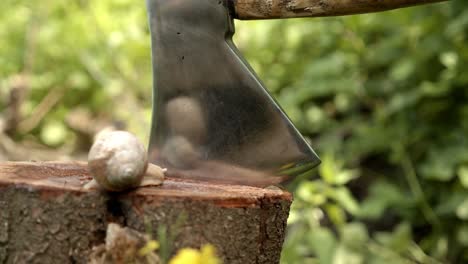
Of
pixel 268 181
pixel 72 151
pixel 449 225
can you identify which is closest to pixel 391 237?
pixel 449 225

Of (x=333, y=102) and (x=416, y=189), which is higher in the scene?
(x=333, y=102)

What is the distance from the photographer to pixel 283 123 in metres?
1.69

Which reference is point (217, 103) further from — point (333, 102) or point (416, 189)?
point (333, 102)

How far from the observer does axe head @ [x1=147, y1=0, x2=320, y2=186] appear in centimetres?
170

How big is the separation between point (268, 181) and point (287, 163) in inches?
2.5

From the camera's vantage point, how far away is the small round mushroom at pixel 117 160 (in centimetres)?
144

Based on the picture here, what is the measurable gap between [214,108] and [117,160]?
0.36m

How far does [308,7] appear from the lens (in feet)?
5.43

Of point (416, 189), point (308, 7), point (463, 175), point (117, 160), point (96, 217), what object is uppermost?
point (308, 7)

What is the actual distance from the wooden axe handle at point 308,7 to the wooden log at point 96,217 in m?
0.40

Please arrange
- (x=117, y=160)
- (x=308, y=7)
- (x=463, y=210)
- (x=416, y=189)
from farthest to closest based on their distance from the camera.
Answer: (x=416, y=189) → (x=463, y=210) → (x=308, y=7) → (x=117, y=160)

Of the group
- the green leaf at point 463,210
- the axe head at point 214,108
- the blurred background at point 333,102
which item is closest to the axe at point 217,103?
the axe head at point 214,108

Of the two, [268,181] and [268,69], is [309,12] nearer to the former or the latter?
[268,181]

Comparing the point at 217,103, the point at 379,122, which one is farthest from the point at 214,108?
the point at 379,122
